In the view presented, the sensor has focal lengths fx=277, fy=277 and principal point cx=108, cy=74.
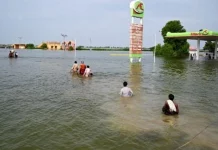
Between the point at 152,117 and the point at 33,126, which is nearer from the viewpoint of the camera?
the point at 33,126

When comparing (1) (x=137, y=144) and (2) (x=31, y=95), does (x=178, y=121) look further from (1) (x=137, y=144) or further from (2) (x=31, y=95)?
(2) (x=31, y=95)

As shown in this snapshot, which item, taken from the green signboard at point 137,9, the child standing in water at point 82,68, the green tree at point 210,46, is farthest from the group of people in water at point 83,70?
the green tree at point 210,46

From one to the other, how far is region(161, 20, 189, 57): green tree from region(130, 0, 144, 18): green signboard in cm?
3781

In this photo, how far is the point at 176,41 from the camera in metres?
89.6

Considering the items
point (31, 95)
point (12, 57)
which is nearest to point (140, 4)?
point (12, 57)

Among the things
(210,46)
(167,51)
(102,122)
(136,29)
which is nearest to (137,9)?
(136,29)

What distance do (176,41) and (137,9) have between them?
40.5m

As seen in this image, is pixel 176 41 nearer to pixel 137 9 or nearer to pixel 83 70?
pixel 137 9

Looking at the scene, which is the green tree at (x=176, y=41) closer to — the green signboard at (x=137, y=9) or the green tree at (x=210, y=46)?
the green tree at (x=210, y=46)

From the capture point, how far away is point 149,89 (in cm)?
2086

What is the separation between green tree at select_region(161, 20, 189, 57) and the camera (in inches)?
3499

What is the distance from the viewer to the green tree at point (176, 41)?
88.9 metres

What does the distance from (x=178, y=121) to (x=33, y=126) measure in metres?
6.08

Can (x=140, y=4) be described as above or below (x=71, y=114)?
above
